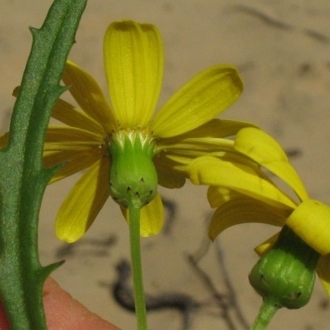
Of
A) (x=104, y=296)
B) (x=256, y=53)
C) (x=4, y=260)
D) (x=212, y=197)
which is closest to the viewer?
(x=4, y=260)

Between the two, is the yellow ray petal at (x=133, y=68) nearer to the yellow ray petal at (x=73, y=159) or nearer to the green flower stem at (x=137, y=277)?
the yellow ray petal at (x=73, y=159)

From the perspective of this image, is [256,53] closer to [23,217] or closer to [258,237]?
[258,237]

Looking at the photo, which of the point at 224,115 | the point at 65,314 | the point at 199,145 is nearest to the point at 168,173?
the point at 199,145

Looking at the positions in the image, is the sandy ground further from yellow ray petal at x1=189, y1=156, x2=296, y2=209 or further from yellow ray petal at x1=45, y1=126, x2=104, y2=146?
yellow ray petal at x1=189, y1=156, x2=296, y2=209

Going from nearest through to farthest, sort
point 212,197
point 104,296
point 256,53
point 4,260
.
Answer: point 4,260 < point 212,197 < point 104,296 < point 256,53

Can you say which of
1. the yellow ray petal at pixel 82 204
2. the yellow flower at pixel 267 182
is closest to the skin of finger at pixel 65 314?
the yellow ray petal at pixel 82 204

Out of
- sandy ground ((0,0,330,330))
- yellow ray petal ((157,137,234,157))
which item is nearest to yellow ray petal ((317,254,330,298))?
yellow ray petal ((157,137,234,157))

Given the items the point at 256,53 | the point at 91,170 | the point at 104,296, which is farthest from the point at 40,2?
the point at 91,170
